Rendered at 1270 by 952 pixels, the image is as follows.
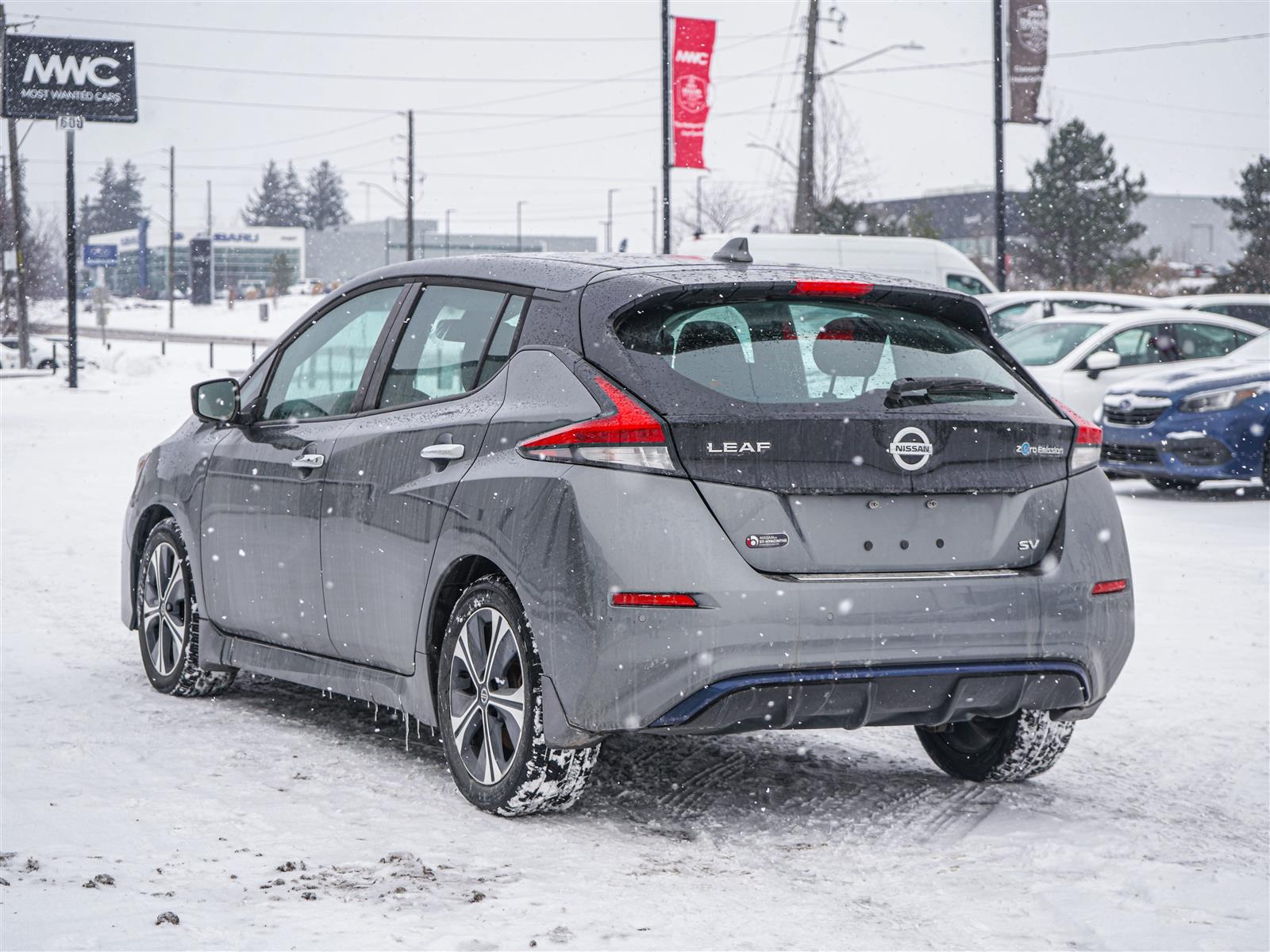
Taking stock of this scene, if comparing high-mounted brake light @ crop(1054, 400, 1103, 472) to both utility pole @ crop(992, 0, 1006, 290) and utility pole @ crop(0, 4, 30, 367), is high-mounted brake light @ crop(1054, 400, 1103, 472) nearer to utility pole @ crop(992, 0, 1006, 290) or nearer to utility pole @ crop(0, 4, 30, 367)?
utility pole @ crop(992, 0, 1006, 290)

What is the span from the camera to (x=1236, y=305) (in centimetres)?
2175

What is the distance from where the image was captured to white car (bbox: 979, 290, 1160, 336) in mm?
21203

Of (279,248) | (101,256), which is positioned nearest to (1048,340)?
(101,256)

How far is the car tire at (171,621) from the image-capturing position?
21.6 ft

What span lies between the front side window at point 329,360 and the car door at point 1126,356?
475 inches

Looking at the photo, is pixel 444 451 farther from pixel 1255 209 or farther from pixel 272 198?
pixel 272 198

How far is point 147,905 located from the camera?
12.9ft

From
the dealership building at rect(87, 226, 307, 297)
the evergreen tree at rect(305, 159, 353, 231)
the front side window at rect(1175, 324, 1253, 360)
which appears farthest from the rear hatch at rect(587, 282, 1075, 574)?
the evergreen tree at rect(305, 159, 353, 231)

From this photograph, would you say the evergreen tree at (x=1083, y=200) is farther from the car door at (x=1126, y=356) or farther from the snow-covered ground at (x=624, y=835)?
the snow-covered ground at (x=624, y=835)

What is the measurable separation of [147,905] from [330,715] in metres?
2.47

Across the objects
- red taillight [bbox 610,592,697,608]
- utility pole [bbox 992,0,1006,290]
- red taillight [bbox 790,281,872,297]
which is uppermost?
utility pole [bbox 992,0,1006,290]

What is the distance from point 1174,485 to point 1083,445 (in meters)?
12.3

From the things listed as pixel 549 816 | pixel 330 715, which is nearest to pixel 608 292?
pixel 549 816

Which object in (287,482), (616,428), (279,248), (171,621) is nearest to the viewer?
(616,428)
